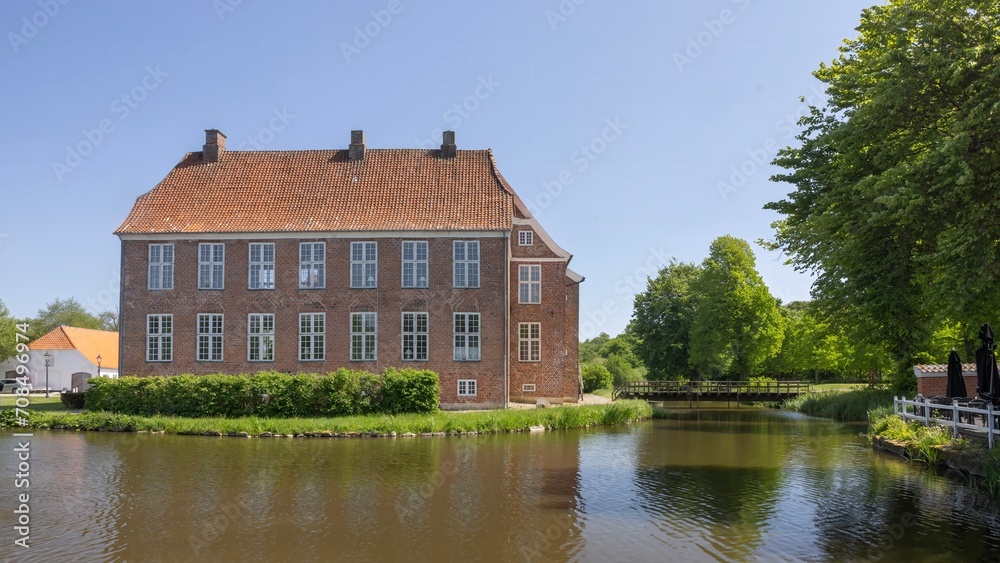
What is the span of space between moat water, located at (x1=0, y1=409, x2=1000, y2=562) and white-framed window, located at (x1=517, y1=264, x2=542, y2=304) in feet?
42.3

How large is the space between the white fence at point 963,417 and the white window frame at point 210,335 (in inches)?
996

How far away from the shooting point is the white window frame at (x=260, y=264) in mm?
31469

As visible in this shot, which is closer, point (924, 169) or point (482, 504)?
point (482, 504)

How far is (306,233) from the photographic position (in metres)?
31.2

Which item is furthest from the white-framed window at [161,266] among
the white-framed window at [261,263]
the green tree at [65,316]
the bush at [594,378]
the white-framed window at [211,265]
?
the green tree at [65,316]

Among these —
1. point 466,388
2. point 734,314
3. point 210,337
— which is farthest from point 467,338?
point 734,314

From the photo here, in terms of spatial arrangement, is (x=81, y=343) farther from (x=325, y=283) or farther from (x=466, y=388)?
(x=466, y=388)

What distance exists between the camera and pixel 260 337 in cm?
3119

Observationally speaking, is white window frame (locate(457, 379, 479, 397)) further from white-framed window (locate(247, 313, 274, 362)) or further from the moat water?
the moat water

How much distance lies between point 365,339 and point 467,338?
4.24m

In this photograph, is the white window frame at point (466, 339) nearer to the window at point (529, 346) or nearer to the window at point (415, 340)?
the window at point (415, 340)

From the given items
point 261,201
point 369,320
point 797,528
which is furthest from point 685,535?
point 261,201

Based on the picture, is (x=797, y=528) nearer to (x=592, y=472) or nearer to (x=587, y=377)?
(x=592, y=472)

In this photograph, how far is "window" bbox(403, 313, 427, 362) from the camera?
3083cm
